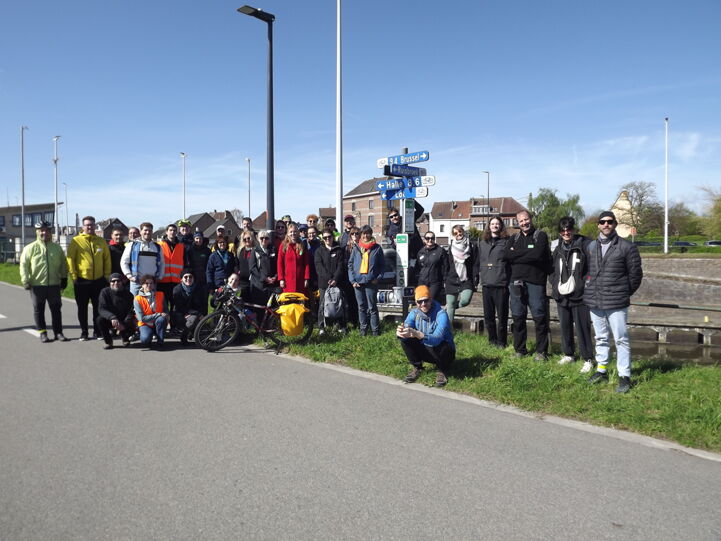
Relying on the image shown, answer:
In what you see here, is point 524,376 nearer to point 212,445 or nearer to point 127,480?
point 212,445

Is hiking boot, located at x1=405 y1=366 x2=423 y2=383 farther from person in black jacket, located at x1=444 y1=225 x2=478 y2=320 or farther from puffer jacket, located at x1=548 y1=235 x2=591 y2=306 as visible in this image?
person in black jacket, located at x1=444 y1=225 x2=478 y2=320

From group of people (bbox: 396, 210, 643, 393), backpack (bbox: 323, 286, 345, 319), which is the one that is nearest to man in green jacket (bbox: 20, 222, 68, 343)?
backpack (bbox: 323, 286, 345, 319)

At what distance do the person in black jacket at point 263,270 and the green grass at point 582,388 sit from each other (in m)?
2.00

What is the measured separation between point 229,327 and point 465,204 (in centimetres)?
9948

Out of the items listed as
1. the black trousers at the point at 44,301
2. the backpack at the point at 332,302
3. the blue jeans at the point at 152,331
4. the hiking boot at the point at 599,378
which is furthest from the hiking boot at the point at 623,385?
the black trousers at the point at 44,301

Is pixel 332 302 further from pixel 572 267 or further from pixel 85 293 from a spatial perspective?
pixel 85 293

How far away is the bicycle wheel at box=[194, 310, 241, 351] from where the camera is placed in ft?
27.6

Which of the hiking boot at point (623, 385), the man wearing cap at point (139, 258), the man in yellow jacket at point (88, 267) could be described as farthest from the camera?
the man in yellow jacket at point (88, 267)

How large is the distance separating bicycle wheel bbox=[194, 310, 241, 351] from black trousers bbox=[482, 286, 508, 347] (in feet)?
12.7

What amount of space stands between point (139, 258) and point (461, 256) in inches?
212

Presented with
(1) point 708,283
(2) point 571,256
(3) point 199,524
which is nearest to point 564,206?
(1) point 708,283

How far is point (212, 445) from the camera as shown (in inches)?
177

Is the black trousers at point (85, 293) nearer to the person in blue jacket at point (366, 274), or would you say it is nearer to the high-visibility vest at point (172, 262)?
the high-visibility vest at point (172, 262)

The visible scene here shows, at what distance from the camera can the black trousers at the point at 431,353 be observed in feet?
20.9
